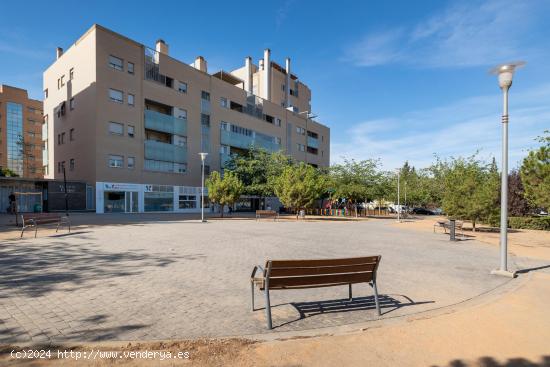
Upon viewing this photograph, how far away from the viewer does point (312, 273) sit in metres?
4.23

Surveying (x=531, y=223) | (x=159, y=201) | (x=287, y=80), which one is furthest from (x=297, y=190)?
(x=287, y=80)

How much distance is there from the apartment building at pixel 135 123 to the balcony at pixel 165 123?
0.12 m

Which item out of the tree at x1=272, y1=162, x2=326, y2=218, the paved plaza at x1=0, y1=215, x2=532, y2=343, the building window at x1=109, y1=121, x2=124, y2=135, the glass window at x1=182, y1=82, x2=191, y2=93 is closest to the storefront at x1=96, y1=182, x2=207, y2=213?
the building window at x1=109, y1=121, x2=124, y2=135

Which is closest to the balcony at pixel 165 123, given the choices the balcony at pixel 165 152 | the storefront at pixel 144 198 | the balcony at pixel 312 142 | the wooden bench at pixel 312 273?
the balcony at pixel 165 152

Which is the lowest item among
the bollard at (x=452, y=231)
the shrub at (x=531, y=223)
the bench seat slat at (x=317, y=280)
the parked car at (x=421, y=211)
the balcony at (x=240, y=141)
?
the parked car at (x=421, y=211)

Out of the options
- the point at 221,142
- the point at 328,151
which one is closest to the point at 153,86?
the point at 221,142

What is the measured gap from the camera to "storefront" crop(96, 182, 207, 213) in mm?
31844

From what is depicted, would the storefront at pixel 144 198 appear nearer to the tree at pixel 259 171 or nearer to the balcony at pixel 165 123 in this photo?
the tree at pixel 259 171

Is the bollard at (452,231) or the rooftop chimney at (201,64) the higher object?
the rooftop chimney at (201,64)

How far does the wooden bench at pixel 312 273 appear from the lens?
4.09 metres

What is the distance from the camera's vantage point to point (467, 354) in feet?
11.1

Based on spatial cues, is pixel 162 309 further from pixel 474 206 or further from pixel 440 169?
pixel 440 169

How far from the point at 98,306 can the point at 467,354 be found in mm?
5146

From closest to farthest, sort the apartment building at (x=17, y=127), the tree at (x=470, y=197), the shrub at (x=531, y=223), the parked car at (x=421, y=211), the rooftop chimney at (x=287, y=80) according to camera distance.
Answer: the tree at (x=470, y=197), the shrub at (x=531, y=223), the parked car at (x=421, y=211), the rooftop chimney at (x=287, y=80), the apartment building at (x=17, y=127)
